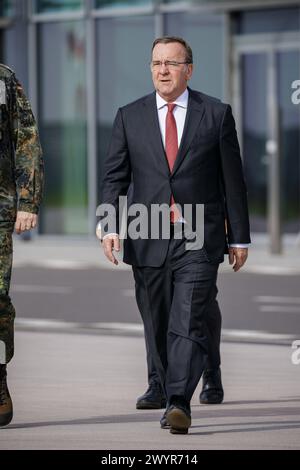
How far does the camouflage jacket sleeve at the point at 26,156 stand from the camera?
739 cm

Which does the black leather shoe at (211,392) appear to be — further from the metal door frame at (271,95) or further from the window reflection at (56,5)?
the window reflection at (56,5)

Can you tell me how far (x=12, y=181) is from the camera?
7.48 m

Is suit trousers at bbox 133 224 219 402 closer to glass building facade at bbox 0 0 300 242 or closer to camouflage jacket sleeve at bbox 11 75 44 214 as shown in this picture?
camouflage jacket sleeve at bbox 11 75 44 214

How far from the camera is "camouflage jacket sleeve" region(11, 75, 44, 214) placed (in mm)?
7387

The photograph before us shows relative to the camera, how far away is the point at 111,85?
77.4 feet

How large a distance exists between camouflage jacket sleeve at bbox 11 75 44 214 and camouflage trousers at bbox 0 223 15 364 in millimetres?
165

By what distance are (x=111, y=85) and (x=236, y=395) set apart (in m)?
15.1

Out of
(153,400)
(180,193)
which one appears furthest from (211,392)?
(180,193)

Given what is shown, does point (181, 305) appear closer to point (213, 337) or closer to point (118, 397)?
point (213, 337)

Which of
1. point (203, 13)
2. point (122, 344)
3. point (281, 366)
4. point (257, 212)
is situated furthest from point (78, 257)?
point (281, 366)

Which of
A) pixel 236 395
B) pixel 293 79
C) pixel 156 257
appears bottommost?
pixel 236 395

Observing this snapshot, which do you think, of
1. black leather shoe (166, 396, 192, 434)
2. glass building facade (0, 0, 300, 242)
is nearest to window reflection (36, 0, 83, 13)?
glass building facade (0, 0, 300, 242)

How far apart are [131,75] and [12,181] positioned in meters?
15.9

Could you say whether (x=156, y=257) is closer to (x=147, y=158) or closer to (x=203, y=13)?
(x=147, y=158)
